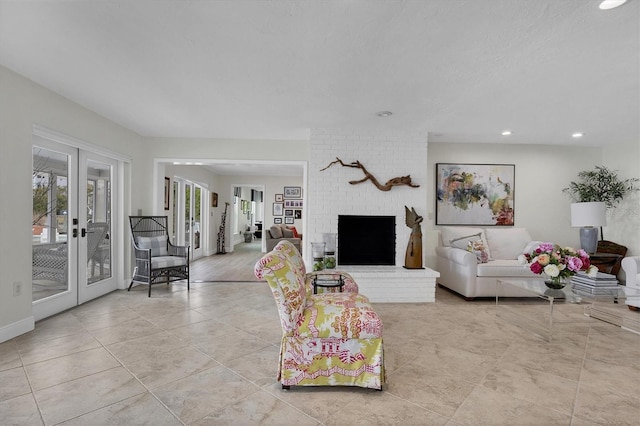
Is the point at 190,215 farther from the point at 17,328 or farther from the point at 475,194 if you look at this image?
the point at 475,194

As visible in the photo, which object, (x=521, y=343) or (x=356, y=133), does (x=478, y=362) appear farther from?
(x=356, y=133)

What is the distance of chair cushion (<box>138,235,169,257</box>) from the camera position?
15.6 ft

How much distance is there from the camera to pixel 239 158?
5.39 meters

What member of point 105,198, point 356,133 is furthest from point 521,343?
point 105,198

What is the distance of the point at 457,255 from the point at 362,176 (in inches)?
66.9

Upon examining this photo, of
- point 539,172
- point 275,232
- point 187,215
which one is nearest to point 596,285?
point 539,172

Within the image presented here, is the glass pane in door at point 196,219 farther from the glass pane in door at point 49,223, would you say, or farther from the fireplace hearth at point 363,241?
the fireplace hearth at point 363,241

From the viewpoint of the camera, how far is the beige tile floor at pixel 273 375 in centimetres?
186

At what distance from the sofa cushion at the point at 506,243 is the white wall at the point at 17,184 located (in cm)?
564

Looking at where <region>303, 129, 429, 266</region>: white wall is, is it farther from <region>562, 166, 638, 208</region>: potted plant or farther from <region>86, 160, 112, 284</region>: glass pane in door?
<region>562, 166, 638, 208</region>: potted plant

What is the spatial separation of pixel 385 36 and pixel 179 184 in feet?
19.7

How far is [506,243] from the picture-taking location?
503cm

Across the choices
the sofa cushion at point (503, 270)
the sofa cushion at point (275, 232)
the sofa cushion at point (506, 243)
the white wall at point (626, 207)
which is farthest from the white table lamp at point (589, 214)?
the sofa cushion at point (275, 232)

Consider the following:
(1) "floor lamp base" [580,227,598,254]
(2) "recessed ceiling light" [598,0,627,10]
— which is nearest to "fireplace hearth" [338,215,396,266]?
(1) "floor lamp base" [580,227,598,254]
